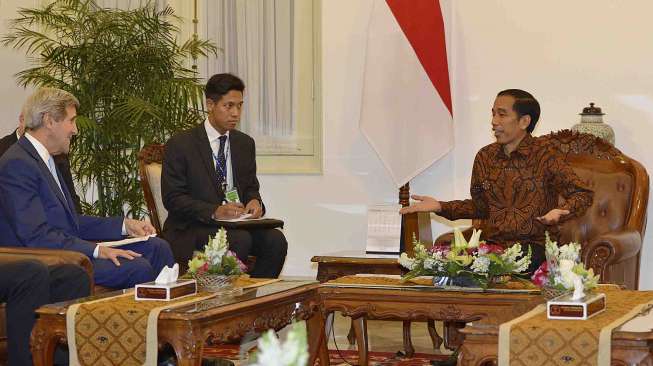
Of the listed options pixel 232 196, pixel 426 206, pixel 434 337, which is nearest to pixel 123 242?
pixel 232 196

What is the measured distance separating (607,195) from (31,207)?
298 cm

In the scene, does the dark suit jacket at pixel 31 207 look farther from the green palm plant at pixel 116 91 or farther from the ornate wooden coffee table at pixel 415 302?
the green palm plant at pixel 116 91

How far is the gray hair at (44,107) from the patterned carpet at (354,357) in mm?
1399

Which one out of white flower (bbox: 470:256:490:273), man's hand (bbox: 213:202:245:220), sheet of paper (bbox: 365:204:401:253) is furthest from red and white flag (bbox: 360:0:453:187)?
white flower (bbox: 470:256:490:273)

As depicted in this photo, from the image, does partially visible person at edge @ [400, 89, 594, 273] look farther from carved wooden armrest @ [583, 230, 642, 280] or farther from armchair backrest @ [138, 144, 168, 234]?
armchair backrest @ [138, 144, 168, 234]

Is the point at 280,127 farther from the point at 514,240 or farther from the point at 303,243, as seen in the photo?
the point at 514,240

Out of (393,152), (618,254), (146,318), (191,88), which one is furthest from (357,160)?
(146,318)

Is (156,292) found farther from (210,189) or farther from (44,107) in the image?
(210,189)

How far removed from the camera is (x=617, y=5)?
6531 millimetres

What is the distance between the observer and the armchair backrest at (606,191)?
5.57 metres

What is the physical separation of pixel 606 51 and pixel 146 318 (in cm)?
402

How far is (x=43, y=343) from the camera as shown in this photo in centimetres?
362

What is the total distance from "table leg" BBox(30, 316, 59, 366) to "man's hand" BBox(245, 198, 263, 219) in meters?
2.13

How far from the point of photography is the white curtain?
293 inches
